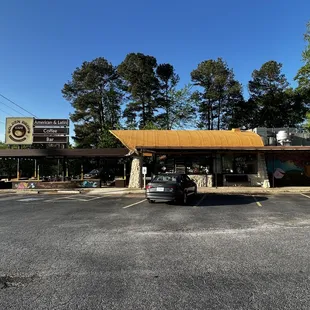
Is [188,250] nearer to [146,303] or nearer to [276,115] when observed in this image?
[146,303]

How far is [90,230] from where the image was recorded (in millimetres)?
8383

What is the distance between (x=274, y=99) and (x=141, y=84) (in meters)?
21.5

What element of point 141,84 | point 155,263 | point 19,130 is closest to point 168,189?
point 155,263

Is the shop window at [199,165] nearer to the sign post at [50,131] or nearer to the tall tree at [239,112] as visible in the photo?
the sign post at [50,131]

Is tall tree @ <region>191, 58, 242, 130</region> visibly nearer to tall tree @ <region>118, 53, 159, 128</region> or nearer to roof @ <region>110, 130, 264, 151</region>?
tall tree @ <region>118, 53, 159, 128</region>

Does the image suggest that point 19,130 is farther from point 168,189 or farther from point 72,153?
point 168,189

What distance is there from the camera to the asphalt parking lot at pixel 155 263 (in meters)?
3.98

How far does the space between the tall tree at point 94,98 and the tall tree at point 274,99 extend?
76.3 feet

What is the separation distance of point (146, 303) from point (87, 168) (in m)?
34.1

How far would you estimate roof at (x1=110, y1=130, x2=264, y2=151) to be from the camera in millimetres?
25422

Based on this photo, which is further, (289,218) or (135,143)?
(135,143)

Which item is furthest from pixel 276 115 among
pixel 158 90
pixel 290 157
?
pixel 290 157

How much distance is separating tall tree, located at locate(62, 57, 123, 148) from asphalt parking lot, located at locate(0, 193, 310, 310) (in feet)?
124

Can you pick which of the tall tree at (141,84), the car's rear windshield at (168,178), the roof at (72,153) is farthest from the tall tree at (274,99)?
the car's rear windshield at (168,178)
